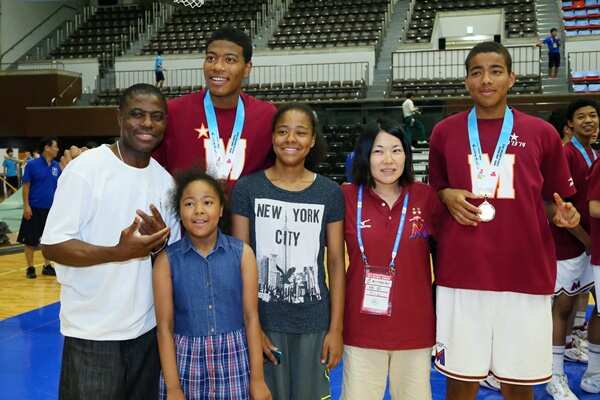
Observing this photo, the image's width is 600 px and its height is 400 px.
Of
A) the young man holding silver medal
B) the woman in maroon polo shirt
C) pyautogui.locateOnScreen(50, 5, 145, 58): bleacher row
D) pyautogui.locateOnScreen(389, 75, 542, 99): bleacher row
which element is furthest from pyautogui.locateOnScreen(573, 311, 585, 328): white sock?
pyautogui.locateOnScreen(50, 5, 145, 58): bleacher row

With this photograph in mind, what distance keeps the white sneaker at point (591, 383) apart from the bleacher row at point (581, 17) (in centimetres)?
1449

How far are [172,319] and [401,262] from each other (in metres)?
0.94

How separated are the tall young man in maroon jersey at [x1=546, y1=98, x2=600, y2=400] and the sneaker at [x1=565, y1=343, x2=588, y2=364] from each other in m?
0.52

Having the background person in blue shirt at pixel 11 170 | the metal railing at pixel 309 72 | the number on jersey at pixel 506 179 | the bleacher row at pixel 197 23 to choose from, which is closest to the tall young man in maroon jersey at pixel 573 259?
the number on jersey at pixel 506 179

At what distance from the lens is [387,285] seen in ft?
8.00

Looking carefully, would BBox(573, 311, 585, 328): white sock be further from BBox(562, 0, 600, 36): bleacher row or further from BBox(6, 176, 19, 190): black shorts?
BBox(562, 0, 600, 36): bleacher row

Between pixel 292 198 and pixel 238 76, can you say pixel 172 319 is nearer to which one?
pixel 292 198

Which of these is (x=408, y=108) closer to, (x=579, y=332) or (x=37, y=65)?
(x=579, y=332)

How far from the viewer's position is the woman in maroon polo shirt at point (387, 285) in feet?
8.03

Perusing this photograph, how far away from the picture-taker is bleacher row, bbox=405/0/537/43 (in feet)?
52.6

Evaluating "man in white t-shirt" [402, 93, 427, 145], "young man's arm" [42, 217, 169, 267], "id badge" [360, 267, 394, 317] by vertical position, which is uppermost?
"man in white t-shirt" [402, 93, 427, 145]

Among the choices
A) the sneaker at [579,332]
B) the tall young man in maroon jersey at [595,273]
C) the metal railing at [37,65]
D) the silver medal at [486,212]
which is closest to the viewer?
the silver medal at [486,212]

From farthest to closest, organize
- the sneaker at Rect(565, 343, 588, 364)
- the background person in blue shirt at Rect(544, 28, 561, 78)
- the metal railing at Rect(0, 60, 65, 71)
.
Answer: the metal railing at Rect(0, 60, 65, 71) < the background person in blue shirt at Rect(544, 28, 561, 78) < the sneaker at Rect(565, 343, 588, 364)

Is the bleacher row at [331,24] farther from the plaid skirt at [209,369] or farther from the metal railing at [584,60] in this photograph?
the plaid skirt at [209,369]
